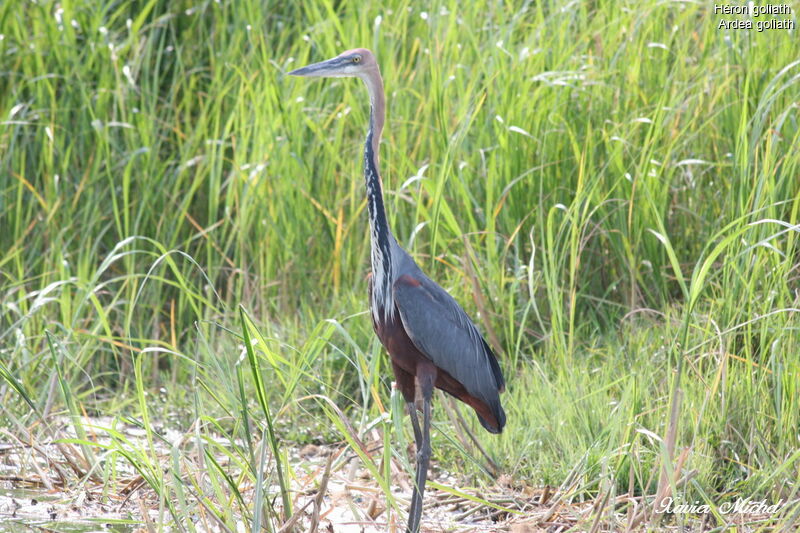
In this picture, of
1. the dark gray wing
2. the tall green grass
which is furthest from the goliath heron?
the tall green grass

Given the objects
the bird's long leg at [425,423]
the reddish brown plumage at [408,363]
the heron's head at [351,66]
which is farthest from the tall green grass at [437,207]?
the heron's head at [351,66]

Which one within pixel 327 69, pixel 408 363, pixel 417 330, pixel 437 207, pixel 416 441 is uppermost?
pixel 327 69

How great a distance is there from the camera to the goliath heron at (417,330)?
11.2 ft

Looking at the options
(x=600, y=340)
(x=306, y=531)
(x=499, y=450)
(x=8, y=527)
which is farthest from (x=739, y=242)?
(x=8, y=527)

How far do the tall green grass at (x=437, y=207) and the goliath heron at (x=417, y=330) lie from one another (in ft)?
1.01

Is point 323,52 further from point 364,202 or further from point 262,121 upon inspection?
point 364,202

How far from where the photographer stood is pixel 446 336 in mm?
3449

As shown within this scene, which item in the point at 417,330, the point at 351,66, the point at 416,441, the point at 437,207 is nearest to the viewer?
the point at 417,330

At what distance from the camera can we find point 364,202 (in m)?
4.77

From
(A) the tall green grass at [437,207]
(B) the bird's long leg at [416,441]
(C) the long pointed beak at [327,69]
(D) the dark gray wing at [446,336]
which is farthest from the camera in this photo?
(A) the tall green grass at [437,207]

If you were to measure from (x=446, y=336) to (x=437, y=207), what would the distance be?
2.16 ft

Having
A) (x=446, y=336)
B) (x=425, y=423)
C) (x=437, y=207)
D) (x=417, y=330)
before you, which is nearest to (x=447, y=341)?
(x=446, y=336)

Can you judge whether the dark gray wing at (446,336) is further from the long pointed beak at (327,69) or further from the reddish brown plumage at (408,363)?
the long pointed beak at (327,69)

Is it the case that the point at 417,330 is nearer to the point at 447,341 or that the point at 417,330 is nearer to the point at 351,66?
the point at 447,341
